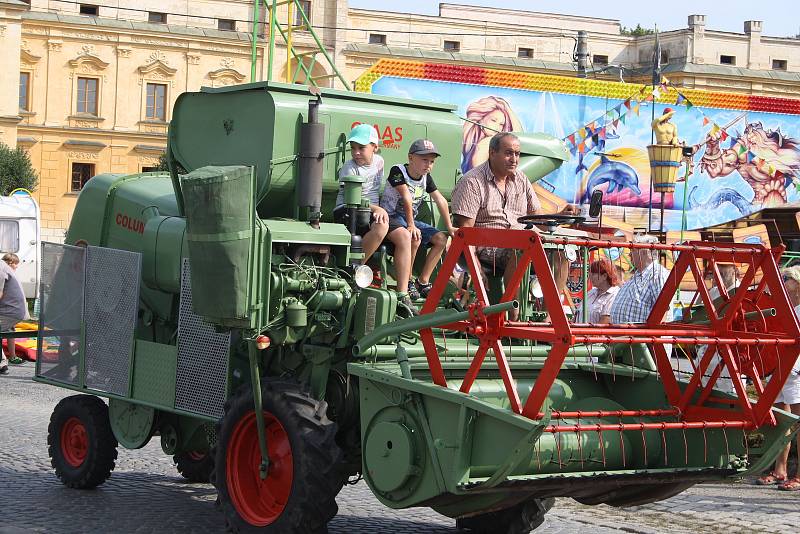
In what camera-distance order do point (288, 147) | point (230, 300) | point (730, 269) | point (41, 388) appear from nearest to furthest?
point (230, 300) < point (288, 147) < point (730, 269) < point (41, 388)

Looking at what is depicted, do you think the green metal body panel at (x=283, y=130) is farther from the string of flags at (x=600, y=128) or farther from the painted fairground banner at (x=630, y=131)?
the string of flags at (x=600, y=128)

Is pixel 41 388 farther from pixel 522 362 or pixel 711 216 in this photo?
pixel 711 216

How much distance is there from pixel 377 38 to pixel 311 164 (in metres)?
75.5

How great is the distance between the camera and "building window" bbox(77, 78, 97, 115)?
7256cm

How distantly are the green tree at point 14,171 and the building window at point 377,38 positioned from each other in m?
24.5

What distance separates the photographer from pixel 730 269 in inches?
431

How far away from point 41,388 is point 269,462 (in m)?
10.2

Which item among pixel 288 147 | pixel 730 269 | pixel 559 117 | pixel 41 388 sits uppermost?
pixel 559 117

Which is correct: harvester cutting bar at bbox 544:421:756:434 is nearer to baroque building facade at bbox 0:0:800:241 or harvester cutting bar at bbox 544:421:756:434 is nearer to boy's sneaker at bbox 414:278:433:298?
boy's sneaker at bbox 414:278:433:298

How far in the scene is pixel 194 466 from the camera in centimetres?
1026

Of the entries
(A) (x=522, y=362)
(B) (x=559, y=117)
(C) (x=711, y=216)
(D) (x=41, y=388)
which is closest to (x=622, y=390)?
(A) (x=522, y=362)

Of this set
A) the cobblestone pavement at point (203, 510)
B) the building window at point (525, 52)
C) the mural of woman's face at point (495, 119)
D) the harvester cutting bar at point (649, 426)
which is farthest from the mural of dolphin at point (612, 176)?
the building window at point (525, 52)

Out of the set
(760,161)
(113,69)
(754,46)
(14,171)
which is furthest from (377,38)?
(760,161)

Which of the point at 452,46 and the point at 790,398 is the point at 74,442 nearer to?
the point at 790,398
